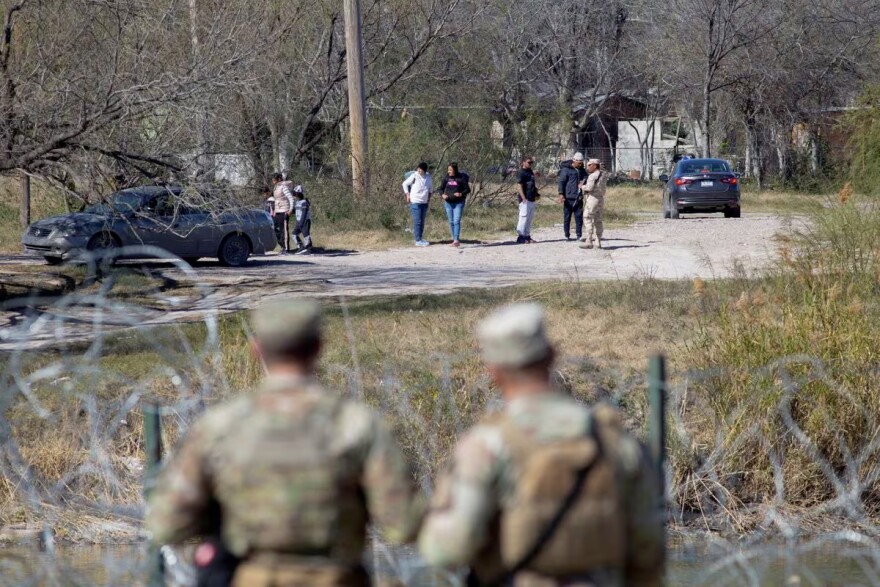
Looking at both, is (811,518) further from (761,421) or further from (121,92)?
(121,92)

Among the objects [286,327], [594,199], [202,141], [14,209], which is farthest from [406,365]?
[14,209]

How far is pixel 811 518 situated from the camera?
971 cm

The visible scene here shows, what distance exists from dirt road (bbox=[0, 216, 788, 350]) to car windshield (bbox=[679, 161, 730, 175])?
18.2 ft

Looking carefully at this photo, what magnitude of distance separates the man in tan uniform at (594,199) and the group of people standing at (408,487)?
17.4m

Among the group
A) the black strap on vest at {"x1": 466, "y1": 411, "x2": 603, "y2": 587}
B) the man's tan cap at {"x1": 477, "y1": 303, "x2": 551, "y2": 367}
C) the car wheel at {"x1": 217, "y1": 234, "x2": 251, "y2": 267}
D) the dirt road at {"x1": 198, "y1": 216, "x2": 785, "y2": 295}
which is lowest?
the dirt road at {"x1": 198, "y1": 216, "x2": 785, "y2": 295}

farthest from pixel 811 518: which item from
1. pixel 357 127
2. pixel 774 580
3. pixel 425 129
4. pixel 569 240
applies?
pixel 425 129

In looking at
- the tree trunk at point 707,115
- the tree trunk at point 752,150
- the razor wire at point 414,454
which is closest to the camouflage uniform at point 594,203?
the razor wire at point 414,454

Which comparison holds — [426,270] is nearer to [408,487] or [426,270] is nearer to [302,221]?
[302,221]

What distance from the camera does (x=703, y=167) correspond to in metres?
31.7

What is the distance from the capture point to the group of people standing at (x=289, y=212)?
22.6m

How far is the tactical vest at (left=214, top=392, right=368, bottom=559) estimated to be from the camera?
11.4ft

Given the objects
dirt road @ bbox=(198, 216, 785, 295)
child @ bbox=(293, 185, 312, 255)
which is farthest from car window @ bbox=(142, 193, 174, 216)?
child @ bbox=(293, 185, 312, 255)

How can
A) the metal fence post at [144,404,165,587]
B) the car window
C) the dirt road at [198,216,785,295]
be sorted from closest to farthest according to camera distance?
1. the metal fence post at [144,404,165,587]
2. the car window
3. the dirt road at [198,216,785,295]

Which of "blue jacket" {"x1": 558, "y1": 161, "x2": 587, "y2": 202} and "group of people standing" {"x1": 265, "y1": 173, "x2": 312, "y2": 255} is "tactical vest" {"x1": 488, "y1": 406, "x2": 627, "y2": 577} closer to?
"group of people standing" {"x1": 265, "y1": 173, "x2": 312, "y2": 255}
